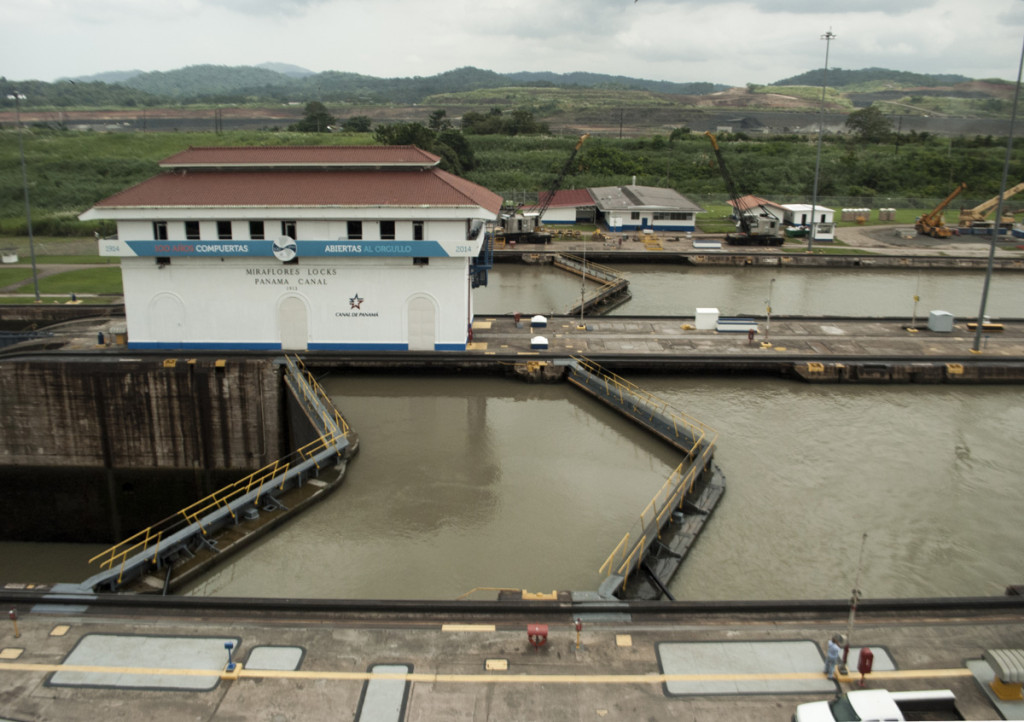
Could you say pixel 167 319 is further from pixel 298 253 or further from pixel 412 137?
pixel 412 137

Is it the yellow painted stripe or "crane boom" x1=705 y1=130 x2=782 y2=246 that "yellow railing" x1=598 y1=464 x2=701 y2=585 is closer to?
the yellow painted stripe

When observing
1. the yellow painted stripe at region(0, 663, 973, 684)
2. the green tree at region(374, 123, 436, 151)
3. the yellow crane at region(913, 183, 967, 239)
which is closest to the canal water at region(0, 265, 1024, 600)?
the yellow painted stripe at region(0, 663, 973, 684)

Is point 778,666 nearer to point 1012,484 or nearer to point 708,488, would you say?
point 708,488

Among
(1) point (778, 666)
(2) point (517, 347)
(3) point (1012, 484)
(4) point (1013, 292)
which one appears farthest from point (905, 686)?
(4) point (1013, 292)

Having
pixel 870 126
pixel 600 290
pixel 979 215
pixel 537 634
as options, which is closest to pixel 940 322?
pixel 600 290

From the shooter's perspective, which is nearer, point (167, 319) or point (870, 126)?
point (167, 319)

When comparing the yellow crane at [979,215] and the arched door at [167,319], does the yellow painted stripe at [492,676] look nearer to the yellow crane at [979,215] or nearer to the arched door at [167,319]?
the arched door at [167,319]
